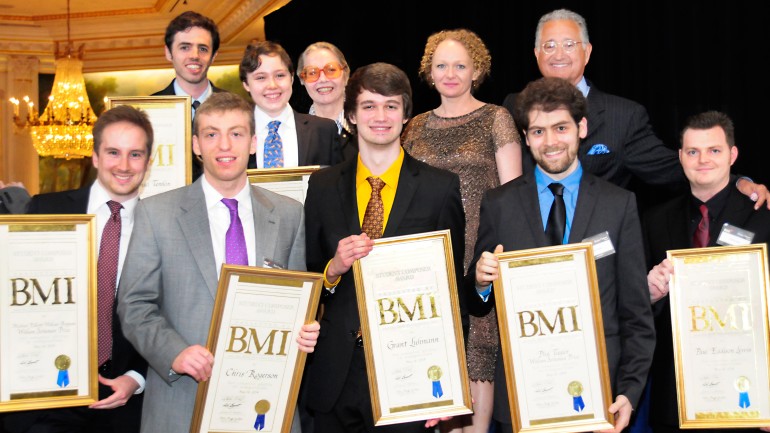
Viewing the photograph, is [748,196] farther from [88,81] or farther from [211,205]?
[88,81]

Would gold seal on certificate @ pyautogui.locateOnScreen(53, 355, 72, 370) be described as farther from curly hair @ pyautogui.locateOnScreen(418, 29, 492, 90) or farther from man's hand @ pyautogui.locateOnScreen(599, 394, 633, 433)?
curly hair @ pyautogui.locateOnScreen(418, 29, 492, 90)

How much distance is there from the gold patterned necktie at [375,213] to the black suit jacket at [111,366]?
954 mm

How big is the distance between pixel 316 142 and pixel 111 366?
4.97 feet

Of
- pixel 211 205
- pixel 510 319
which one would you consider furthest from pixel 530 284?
pixel 211 205

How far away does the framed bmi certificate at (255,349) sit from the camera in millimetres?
2877

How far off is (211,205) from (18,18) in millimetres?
12456

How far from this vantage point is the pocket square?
4098mm

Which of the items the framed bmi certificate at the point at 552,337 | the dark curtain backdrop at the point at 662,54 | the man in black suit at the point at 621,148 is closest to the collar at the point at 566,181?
the framed bmi certificate at the point at 552,337

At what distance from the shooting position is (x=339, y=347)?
10.4 feet

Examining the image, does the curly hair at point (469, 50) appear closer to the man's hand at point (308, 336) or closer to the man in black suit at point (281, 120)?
the man in black suit at point (281, 120)

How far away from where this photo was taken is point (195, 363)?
2.84 m

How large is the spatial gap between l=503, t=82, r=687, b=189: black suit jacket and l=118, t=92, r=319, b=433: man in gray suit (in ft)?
4.86

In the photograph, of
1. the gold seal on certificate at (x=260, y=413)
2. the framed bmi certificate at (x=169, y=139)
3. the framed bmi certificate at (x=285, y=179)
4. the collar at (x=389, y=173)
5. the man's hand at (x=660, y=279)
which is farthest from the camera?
the framed bmi certificate at (x=169, y=139)

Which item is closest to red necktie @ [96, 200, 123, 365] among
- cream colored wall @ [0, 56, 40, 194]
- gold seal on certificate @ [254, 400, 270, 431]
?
gold seal on certificate @ [254, 400, 270, 431]
